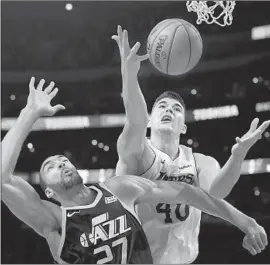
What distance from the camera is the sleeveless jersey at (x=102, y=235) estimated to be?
3.15 metres

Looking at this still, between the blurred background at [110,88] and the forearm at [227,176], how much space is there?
2.88 meters

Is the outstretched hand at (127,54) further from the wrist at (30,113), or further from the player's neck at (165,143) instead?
the player's neck at (165,143)

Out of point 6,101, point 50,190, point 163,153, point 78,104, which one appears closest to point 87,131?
point 78,104

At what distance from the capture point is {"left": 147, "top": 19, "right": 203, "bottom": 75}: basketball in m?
3.67

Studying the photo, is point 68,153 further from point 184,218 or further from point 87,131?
point 184,218

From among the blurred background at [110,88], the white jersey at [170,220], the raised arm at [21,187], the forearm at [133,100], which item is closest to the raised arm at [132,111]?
the forearm at [133,100]

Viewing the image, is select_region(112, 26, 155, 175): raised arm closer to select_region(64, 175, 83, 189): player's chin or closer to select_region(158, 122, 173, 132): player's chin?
select_region(158, 122, 173, 132): player's chin

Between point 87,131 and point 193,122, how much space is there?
1.14 m

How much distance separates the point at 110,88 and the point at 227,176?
10.5 ft

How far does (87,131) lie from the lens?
22.0ft

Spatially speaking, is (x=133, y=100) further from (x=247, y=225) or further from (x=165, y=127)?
(x=247, y=225)

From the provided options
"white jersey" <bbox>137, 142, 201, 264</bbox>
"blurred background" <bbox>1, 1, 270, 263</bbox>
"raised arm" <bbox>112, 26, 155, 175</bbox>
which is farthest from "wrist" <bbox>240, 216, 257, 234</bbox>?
"blurred background" <bbox>1, 1, 270, 263</bbox>

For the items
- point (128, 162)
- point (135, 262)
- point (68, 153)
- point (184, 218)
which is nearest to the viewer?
point (135, 262)

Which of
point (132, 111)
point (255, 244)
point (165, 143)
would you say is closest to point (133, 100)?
point (132, 111)
